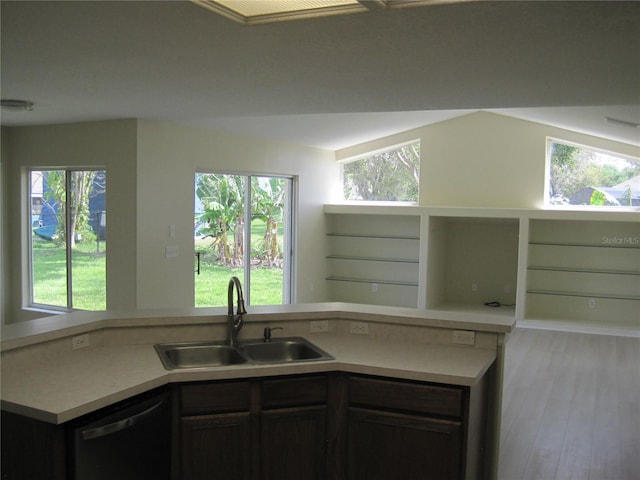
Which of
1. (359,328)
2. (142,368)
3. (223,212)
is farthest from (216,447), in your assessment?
(223,212)

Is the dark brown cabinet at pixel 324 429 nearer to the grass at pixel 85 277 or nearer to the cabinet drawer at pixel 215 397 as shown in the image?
the cabinet drawer at pixel 215 397

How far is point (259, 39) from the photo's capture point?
2.79 m

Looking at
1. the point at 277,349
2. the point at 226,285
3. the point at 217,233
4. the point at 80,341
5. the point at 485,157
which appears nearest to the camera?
the point at 80,341

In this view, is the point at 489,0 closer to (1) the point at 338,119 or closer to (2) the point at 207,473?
(2) the point at 207,473

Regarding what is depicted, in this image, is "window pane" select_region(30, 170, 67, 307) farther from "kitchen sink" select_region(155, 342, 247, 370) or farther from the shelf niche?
the shelf niche

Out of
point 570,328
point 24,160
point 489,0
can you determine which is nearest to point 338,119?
point 24,160

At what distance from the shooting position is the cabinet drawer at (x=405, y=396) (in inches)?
102

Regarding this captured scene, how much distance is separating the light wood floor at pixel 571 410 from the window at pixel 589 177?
208 cm

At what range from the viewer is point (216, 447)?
2.61 metres

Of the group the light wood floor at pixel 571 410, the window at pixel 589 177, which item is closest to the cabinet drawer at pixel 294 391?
the light wood floor at pixel 571 410

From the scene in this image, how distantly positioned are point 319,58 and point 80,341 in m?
1.94

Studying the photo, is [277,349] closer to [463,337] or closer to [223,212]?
[463,337]

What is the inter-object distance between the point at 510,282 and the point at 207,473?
7234 mm

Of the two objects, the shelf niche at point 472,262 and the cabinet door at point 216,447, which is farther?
the shelf niche at point 472,262
